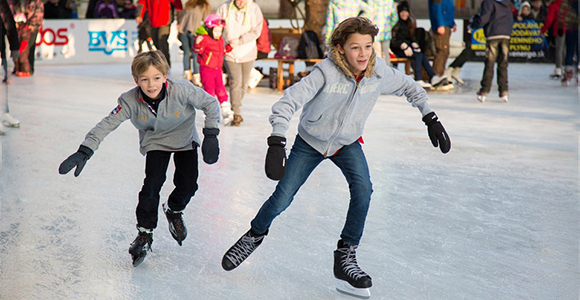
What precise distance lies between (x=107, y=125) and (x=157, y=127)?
200 millimetres

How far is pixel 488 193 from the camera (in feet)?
14.0

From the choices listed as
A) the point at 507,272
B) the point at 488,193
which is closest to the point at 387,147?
the point at 488,193

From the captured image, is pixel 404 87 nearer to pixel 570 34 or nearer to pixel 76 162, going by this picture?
pixel 76 162

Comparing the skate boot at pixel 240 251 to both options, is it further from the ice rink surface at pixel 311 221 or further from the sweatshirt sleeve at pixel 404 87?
the sweatshirt sleeve at pixel 404 87

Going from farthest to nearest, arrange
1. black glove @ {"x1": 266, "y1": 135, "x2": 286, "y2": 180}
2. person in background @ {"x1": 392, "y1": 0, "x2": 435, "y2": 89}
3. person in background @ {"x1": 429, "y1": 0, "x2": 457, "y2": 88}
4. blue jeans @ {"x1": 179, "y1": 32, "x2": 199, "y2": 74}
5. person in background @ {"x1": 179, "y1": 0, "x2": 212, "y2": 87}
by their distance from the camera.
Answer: blue jeans @ {"x1": 179, "y1": 32, "x2": 199, "y2": 74} → person in background @ {"x1": 392, "y1": 0, "x2": 435, "y2": 89} → person in background @ {"x1": 429, "y1": 0, "x2": 457, "y2": 88} → person in background @ {"x1": 179, "y1": 0, "x2": 212, "y2": 87} → black glove @ {"x1": 266, "y1": 135, "x2": 286, "y2": 180}

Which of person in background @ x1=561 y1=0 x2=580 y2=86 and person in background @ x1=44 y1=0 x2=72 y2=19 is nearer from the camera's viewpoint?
person in background @ x1=561 y1=0 x2=580 y2=86

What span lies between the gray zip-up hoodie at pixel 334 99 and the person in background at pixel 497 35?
19.4 ft

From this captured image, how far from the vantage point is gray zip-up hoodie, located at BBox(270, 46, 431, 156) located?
256 centimetres

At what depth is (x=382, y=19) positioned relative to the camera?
9133mm

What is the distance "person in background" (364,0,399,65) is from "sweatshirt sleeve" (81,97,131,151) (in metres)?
6.22

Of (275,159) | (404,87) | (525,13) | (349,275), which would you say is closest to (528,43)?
(525,13)

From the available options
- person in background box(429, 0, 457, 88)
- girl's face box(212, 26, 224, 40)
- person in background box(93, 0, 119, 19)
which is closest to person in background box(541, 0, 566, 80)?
person in background box(429, 0, 457, 88)

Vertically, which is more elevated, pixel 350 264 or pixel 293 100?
pixel 293 100

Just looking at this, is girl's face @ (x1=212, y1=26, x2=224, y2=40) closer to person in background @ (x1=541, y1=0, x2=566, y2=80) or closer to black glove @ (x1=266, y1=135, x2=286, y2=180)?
black glove @ (x1=266, y1=135, x2=286, y2=180)
